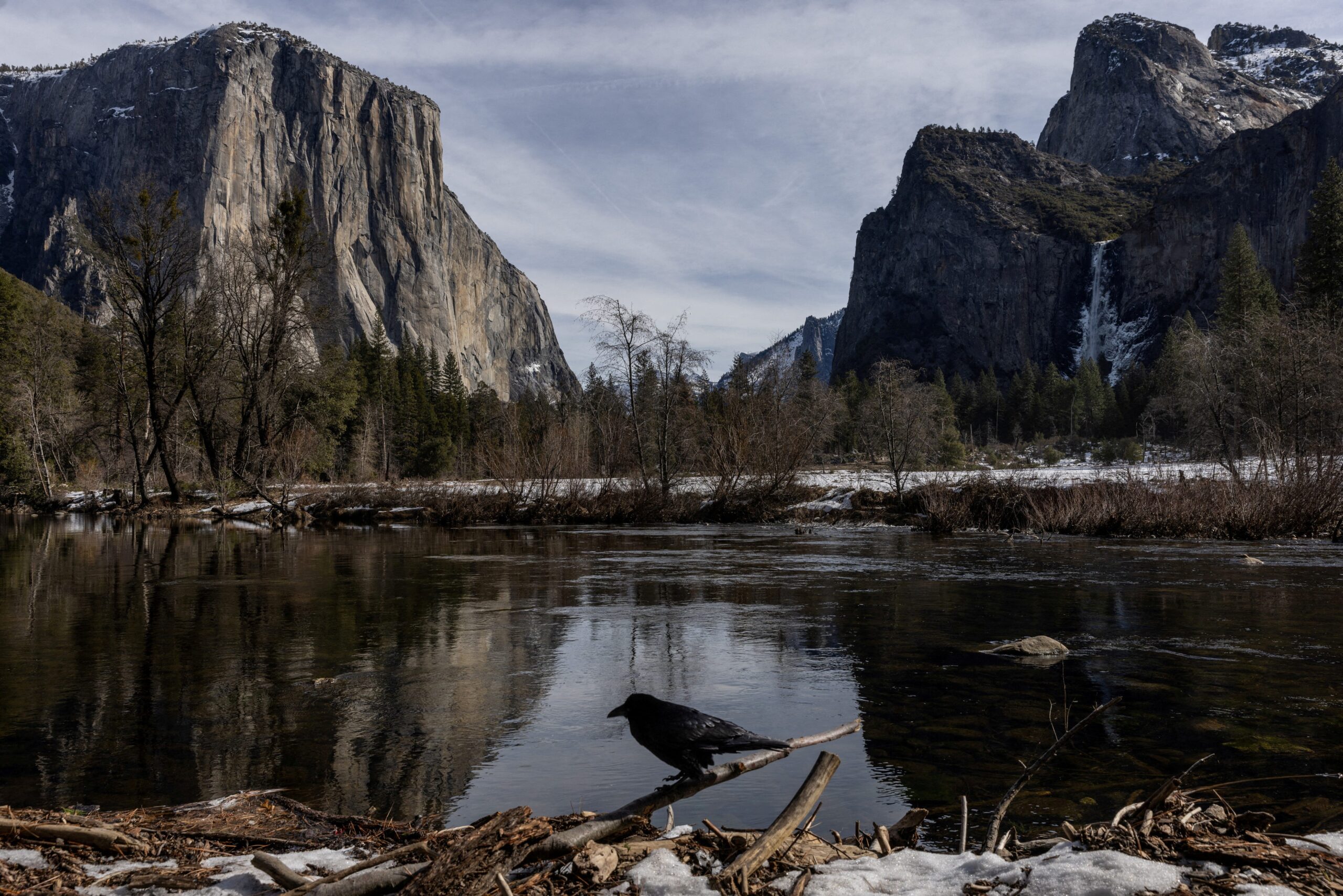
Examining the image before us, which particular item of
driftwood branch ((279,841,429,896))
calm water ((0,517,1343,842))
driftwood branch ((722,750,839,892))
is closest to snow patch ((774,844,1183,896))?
driftwood branch ((722,750,839,892))

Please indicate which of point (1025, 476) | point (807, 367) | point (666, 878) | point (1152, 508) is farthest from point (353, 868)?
point (807, 367)

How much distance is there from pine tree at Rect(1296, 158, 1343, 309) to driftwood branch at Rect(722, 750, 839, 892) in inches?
2738

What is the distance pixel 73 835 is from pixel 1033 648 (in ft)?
24.4

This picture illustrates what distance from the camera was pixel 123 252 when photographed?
3041 cm

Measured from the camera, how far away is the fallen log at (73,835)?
3088mm

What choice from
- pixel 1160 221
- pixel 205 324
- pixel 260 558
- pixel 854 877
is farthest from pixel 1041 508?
pixel 1160 221

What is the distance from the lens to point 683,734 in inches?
140

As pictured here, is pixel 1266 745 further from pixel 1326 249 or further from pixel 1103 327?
pixel 1103 327

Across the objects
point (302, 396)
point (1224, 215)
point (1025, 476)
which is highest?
point (1224, 215)

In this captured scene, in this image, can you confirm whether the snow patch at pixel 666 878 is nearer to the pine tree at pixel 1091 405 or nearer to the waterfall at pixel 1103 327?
the pine tree at pixel 1091 405

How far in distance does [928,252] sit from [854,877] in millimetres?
200856

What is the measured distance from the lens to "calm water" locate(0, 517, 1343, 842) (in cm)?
458

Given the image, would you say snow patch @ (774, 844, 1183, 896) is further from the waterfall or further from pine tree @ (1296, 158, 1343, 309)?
the waterfall

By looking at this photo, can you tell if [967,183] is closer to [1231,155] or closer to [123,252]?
[1231,155]
